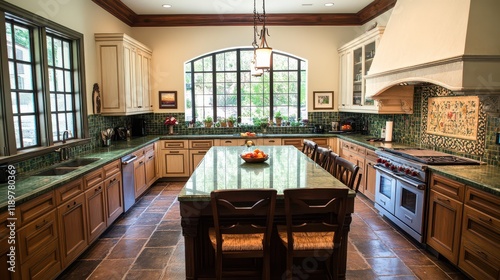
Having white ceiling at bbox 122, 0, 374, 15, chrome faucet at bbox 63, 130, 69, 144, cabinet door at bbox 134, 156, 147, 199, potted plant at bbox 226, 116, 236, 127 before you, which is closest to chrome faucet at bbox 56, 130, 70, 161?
chrome faucet at bbox 63, 130, 69, 144

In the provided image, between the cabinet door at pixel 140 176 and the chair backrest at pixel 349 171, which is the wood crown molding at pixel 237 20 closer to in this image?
the cabinet door at pixel 140 176

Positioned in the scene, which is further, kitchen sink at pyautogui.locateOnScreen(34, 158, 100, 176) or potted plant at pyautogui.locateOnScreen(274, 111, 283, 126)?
potted plant at pyautogui.locateOnScreen(274, 111, 283, 126)

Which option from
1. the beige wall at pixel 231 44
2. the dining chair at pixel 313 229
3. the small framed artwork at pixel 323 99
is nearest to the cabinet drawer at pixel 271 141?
the small framed artwork at pixel 323 99

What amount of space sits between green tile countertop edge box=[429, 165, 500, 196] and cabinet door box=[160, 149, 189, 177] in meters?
4.37

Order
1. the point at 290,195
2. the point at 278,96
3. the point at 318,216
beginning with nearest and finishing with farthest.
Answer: the point at 290,195
the point at 318,216
the point at 278,96

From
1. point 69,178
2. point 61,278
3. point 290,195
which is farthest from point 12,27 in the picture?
point 290,195

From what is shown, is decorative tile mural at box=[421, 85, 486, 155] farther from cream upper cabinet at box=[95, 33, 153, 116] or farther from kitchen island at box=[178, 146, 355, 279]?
cream upper cabinet at box=[95, 33, 153, 116]

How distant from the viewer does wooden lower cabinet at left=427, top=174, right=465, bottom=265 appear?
2949 mm

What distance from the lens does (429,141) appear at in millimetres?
4445

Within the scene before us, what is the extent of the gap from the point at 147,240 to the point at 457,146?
3.72 meters

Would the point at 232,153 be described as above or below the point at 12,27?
below

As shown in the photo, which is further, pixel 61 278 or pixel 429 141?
pixel 429 141

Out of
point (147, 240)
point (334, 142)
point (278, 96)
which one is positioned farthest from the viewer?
point (278, 96)

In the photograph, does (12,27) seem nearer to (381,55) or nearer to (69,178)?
(69,178)
